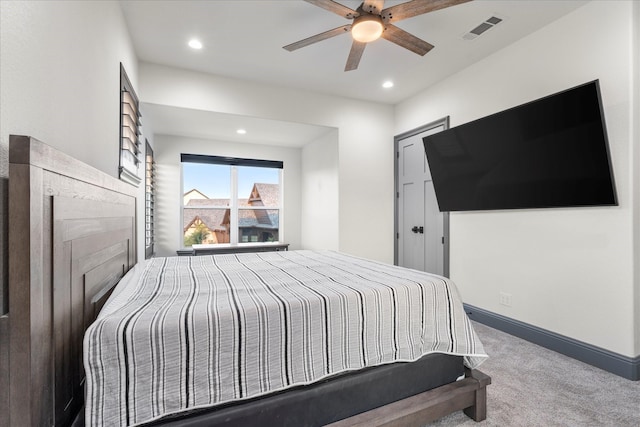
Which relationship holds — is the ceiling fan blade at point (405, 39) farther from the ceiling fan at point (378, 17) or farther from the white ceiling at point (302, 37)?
the white ceiling at point (302, 37)

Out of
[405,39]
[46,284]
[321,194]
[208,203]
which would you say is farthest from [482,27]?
[208,203]

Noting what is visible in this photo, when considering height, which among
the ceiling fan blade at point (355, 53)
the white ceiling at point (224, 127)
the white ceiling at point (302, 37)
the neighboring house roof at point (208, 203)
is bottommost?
the neighboring house roof at point (208, 203)

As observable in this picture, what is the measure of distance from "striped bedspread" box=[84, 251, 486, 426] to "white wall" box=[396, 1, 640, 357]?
1.42m

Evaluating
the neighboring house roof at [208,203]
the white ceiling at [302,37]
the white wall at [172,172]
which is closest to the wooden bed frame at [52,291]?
the white ceiling at [302,37]

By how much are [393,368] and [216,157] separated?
14.8 feet

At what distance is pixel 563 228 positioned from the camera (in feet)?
8.00

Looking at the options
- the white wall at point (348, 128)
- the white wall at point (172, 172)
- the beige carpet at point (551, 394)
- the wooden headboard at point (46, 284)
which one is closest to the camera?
the wooden headboard at point (46, 284)

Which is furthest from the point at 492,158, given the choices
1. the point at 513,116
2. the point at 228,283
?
the point at 228,283

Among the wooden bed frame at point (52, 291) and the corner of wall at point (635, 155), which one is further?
the corner of wall at point (635, 155)

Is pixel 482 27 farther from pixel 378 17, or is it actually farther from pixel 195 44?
pixel 195 44

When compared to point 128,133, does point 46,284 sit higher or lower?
lower

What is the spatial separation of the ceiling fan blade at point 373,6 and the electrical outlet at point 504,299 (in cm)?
278

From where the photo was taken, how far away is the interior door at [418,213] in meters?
3.65

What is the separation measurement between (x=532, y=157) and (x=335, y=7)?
2022mm
